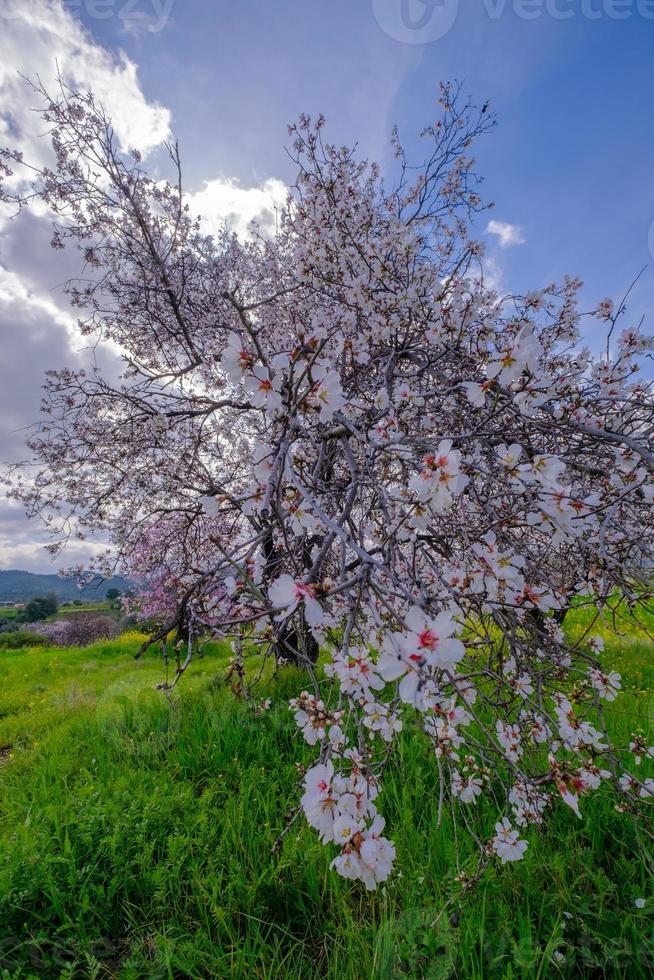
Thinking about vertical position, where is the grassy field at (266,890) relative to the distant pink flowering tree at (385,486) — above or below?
below

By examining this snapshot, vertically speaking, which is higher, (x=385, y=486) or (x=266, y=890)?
(x=385, y=486)

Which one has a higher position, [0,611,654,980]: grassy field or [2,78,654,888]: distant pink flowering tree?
[2,78,654,888]: distant pink flowering tree

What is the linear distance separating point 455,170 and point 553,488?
4.97 metres

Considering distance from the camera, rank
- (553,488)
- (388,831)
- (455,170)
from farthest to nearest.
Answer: (455,170)
(388,831)
(553,488)

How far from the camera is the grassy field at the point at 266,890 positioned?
161 centimetres

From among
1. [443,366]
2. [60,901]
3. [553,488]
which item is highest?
[443,366]

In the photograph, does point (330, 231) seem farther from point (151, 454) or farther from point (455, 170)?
point (151, 454)

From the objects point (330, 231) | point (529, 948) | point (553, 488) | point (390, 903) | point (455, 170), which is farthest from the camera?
point (455, 170)

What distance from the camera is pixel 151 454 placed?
214 inches

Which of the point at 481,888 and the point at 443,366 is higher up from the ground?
the point at 443,366

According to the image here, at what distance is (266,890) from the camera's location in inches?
78.6

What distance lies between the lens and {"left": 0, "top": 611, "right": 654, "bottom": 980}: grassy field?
1.61 metres

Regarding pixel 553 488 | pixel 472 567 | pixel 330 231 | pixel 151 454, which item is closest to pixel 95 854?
pixel 472 567

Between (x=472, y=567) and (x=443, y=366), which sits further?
(x=443, y=366)
